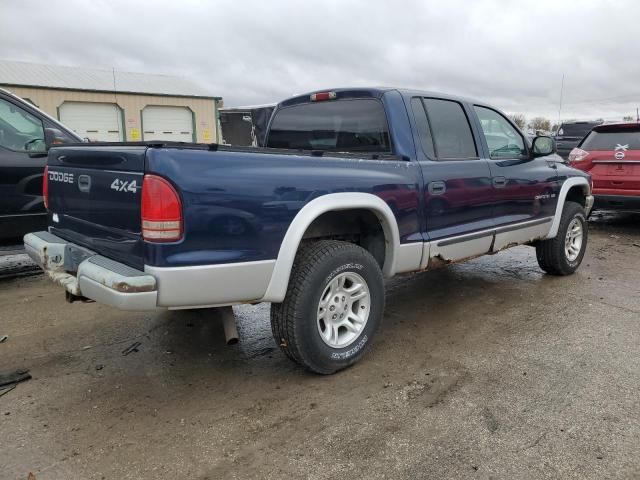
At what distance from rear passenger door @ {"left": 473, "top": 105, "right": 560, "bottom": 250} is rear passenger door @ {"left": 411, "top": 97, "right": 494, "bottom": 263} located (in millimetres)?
187

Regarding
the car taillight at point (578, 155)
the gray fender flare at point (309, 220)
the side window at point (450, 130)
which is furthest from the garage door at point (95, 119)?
the gray fender flare at point (309, 220)

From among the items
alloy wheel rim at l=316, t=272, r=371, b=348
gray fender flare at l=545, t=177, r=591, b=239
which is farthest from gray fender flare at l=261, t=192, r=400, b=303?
gray fender flare at l=545, t=177, r=591, b=239

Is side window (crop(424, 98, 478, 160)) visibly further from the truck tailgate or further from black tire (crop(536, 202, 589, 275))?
the truck tailgate

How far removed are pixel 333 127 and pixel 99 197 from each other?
1.96 meters

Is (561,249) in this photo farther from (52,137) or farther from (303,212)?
(52,137)

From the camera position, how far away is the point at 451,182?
3.87 m

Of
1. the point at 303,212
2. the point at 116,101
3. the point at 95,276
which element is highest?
the point at 116,101

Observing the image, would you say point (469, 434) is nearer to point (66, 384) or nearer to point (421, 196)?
point (421, 196)

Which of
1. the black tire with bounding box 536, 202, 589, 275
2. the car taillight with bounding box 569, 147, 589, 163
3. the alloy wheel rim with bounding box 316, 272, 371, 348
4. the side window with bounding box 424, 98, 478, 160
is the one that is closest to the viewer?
the alloy wheel rim with bounding box 316, 272, 371, 348

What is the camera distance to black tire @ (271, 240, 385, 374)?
298cm

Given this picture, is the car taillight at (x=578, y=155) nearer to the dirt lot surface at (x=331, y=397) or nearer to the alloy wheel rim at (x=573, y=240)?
the alloy wheel rim at (x=573, y=240)

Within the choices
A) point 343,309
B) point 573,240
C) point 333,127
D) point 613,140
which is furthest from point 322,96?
point 613,140

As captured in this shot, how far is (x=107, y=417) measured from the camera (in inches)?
110

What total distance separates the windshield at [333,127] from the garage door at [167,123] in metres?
26.0
